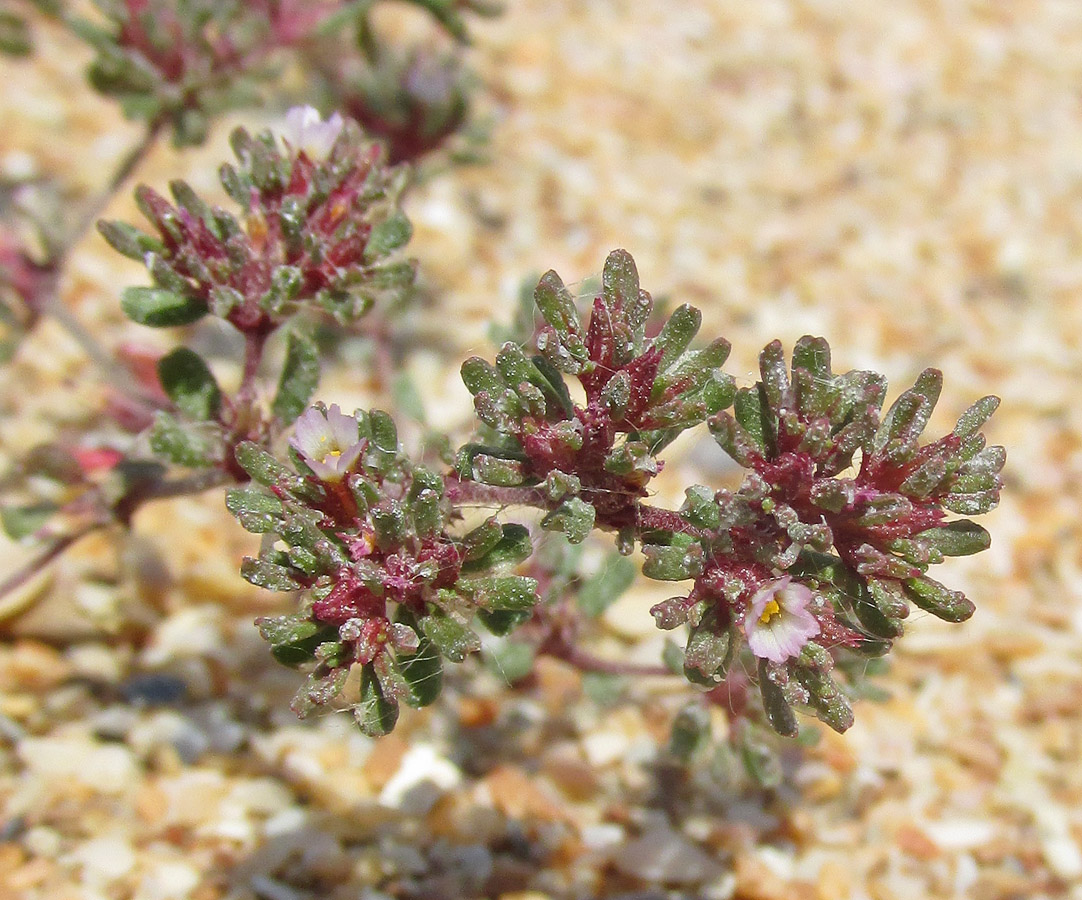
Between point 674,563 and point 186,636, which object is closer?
point 674,563

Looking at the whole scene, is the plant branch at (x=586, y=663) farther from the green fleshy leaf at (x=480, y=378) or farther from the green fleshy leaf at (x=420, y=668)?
the green fleshy leaf at (x=480, y=378)

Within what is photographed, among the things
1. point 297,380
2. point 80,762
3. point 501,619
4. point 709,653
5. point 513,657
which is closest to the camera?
point 709,653

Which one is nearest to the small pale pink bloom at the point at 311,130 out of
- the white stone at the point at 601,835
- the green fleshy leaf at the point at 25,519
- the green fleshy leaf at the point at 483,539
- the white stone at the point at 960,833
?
the green fleshy leaf at the point at 483,539

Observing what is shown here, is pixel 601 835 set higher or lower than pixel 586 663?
lower

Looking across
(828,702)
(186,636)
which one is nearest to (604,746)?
(186,636)

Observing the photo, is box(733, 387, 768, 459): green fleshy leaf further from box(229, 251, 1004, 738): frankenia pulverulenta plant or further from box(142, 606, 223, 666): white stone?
box(142, 606, 223, 666): white stone

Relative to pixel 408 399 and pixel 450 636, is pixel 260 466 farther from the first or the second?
pixel 408 399
